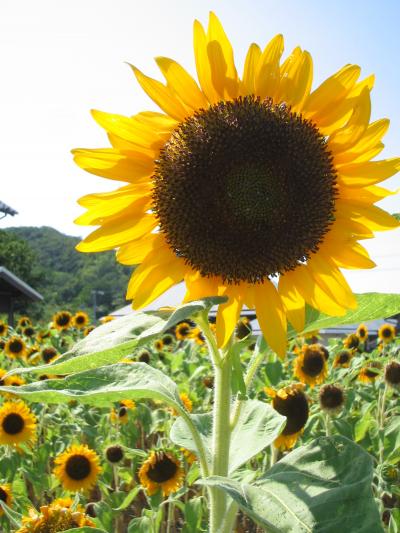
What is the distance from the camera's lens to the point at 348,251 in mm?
1277

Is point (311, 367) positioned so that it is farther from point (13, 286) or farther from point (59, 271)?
point (59, 271)

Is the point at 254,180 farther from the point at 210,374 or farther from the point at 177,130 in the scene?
the point at 210,374

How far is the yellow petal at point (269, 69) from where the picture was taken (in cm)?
125

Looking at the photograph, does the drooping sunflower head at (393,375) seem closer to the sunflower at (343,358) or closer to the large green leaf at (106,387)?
the sunflower at (343,358)

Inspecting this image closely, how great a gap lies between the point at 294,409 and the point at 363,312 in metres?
1.38

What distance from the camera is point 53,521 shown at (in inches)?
70.0

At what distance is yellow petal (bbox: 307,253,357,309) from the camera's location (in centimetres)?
122

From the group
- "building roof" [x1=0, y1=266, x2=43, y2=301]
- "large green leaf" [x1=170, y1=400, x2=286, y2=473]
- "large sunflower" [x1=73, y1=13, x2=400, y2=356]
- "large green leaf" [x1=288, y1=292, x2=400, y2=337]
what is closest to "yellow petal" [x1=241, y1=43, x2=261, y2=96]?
"large sunflower" [x1=73, y1=13, x2=400, y2=356]

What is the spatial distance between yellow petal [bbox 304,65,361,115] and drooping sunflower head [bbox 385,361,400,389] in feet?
7.23

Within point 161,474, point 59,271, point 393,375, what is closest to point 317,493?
point 161,474

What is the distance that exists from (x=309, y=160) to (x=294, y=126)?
81mm

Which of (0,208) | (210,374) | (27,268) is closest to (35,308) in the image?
(27,268)

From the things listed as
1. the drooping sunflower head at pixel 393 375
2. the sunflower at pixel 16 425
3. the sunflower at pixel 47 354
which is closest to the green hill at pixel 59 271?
the sunflower at pixel 47 354

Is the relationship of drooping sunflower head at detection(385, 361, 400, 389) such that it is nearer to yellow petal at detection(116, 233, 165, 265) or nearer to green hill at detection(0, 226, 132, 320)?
yellow petal at detection(116, 233, 165, 265)
